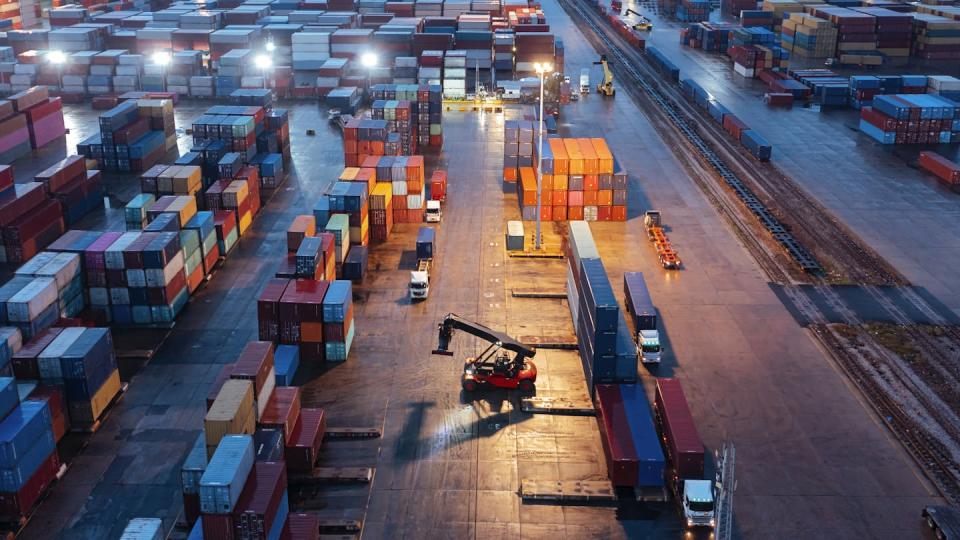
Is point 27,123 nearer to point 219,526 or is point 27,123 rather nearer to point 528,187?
point 528,187

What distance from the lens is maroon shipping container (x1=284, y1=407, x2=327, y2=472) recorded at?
131ft

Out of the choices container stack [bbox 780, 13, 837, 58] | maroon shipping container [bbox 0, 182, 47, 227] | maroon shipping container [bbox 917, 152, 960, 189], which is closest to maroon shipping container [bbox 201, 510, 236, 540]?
maroon shipping container [bbox 0, 182, 47, 227]

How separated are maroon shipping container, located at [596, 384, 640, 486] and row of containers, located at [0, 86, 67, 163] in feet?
238

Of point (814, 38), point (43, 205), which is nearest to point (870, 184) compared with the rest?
point (43, 205)

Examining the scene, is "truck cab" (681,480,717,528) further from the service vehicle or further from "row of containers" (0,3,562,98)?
"row of containers" (0,3,562,98)

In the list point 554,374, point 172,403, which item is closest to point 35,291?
point 172,403

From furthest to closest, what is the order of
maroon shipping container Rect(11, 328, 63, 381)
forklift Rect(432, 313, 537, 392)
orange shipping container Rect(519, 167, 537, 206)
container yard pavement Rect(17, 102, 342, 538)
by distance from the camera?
orange shipping container Rect(519, 167, 537, 206) → forklift Rect(432, 313, 537, 392) → maroon shipping container Rect(11, 328, 63, 381) → container yard pavement Rect(17, 102, 342, 538)

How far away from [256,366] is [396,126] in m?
54.0

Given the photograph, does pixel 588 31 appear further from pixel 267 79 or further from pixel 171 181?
pixel 171 181

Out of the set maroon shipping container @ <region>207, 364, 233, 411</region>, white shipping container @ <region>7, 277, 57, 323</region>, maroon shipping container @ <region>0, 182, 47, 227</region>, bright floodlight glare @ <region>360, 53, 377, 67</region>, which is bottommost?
maroon shipping container @ <region>207, 364, 233, 411</region>

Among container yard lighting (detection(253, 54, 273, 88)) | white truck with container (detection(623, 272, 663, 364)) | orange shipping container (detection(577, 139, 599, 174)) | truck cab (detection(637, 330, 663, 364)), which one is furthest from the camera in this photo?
container yard lighting (detection(253, 54, 273, 88))

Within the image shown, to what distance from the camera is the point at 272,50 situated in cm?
13488

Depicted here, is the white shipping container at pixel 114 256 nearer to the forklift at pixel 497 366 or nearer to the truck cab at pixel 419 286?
the truck cab at pixel 419 286

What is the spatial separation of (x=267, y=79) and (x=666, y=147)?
191ft
